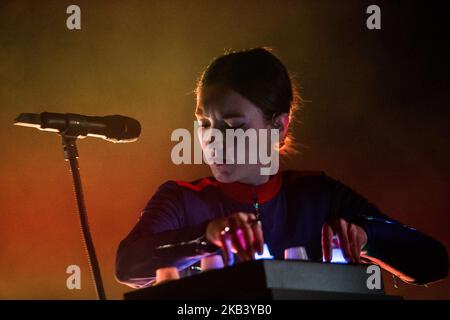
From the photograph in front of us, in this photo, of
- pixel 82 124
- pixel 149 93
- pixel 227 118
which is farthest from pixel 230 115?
pixel 149 93

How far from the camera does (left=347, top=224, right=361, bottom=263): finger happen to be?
1.48m

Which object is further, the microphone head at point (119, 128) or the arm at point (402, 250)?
the microphone head at point (119, 128)

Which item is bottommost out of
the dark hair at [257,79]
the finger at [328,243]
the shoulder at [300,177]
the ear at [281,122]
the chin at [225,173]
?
the finger at [328,243]

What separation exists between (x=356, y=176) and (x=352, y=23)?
22.7 inches

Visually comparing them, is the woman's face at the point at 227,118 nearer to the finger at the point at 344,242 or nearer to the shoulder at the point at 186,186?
the shoulder at the point at 186,186

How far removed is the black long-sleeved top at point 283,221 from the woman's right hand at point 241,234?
0.17 metres

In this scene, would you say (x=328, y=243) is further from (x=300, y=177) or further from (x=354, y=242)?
(x=300, y=177)

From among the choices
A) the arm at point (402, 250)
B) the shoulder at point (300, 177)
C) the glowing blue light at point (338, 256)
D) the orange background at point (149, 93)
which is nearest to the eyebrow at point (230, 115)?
the shoulder at point (300, 177)

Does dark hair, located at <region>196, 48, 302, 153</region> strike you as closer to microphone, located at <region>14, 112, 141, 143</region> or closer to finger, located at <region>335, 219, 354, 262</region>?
microphone, located at <region>14, 112, 141, 143</region>

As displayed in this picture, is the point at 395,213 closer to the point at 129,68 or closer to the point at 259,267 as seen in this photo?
the point at 129,68

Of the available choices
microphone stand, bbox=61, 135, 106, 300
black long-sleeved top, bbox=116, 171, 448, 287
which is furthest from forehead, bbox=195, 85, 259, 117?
microphone stand, bbox=61, 135, 106, 300

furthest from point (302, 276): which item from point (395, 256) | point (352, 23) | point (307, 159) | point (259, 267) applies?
point (352, 23)

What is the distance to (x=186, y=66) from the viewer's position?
2537mm

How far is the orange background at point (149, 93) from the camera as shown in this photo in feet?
8.21
